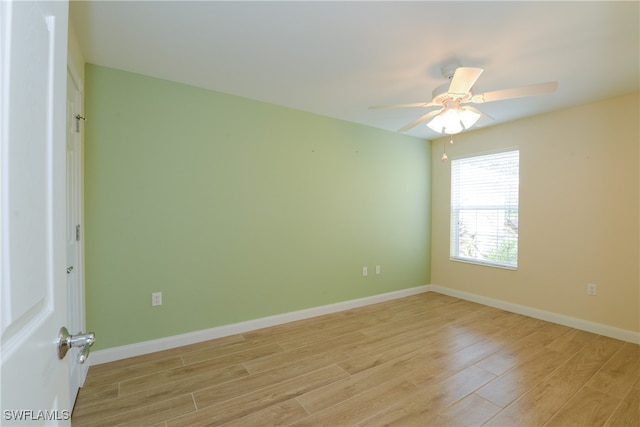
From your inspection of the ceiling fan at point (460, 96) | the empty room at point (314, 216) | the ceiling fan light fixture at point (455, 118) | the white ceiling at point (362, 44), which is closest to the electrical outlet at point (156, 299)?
the empty room at point (314, 216)

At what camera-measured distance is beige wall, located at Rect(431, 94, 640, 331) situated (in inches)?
113

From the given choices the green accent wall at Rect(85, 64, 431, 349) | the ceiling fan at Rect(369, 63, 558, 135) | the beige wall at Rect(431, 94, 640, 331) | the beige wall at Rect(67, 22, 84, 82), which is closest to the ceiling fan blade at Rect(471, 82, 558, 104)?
the ceiling fan at Rect(369, 63, 558, 135)

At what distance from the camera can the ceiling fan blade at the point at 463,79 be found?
183cm

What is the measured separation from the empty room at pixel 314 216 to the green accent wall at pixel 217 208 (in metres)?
0.02

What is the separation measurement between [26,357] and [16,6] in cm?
61

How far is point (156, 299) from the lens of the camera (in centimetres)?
258

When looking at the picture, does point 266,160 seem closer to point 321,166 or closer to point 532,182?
point 321,166

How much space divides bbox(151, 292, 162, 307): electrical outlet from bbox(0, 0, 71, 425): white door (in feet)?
6.56

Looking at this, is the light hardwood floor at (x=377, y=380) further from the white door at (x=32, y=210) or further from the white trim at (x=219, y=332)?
the white door at (x=32, y=210)

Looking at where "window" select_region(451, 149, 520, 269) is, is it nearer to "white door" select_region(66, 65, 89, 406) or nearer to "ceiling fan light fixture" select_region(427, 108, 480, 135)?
"ceiling fan light fixture" select_region(427, 108, 480, 135)

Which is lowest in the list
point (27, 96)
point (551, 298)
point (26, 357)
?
point (551, 298)

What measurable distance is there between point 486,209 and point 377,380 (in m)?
2.93

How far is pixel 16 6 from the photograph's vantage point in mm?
496

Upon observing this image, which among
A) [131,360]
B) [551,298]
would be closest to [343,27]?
[131,360]
